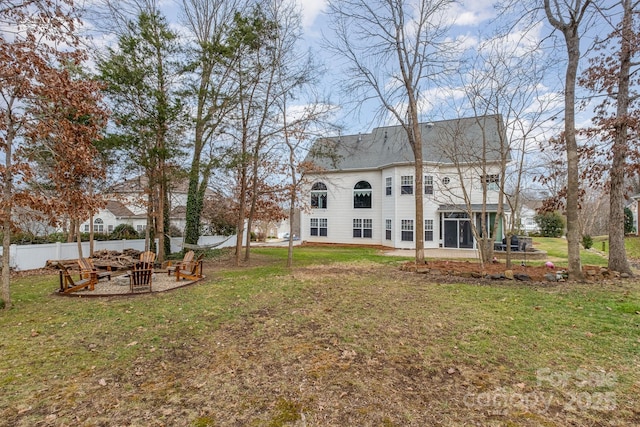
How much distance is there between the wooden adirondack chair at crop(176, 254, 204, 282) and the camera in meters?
9.20

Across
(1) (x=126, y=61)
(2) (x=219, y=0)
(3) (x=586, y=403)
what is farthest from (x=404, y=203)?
(3) (x=586, y=403)

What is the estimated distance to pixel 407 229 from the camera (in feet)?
65.4

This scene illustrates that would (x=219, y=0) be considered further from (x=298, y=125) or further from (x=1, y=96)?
(x=1, y=96)

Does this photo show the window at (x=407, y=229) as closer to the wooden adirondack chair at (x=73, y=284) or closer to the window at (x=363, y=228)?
the window at (x=363, y=228)

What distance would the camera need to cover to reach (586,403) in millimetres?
2818

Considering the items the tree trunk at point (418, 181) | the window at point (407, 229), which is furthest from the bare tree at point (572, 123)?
the window at point (407, 229)

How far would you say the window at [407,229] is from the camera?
19.8m

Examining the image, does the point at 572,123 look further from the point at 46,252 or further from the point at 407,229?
the point at 46,252

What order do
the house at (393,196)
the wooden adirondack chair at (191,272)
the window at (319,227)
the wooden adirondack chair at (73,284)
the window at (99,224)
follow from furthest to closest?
the window at (99,224)
the window at (319,227)
the house at (393,196)
the wooden adirondack chair at (191,272)
the wooden adirondack chair at (73,284)

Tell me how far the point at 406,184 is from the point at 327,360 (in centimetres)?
1728

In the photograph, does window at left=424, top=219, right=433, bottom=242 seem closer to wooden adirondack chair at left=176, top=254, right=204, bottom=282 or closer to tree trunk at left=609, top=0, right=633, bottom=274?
tree trunk at left=609, top=0, right=633, bottom=274

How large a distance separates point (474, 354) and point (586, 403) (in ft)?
3.81

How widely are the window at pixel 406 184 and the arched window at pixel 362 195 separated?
8.93ft

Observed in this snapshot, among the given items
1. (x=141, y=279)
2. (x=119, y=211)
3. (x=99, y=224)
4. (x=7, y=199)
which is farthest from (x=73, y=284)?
(x=99, y=224)
